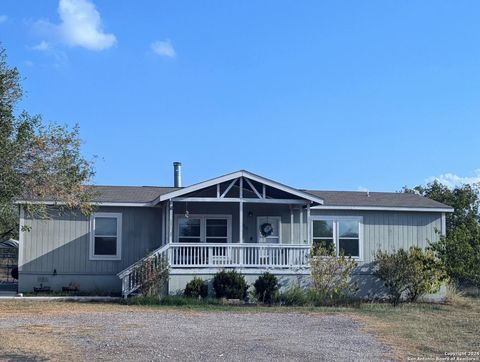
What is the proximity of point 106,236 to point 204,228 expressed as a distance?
10.4 ft

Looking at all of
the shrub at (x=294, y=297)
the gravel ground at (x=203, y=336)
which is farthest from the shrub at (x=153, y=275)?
the shrub at (x=294, y=297)

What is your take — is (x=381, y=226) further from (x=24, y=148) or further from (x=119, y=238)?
(x=24, y=148)

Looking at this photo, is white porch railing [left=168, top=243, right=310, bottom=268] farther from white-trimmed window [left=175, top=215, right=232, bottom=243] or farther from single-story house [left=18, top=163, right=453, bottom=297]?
white-trimmed window [left=175, top=215, right=232, bottom=243]

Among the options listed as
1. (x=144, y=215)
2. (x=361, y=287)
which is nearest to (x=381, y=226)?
(x=361, y=287)

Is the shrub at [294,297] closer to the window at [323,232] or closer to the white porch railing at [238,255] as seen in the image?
the white porch railing at [238,255]

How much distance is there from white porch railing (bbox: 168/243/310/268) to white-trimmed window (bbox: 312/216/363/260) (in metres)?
2.33

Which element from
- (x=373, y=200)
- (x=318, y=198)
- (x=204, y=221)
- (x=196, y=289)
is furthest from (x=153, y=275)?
(x=373, y=200)

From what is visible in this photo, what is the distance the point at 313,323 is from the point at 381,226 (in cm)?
895

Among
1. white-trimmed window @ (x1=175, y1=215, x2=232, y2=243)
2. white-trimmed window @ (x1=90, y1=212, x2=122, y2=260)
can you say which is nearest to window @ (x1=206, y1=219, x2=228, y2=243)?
white-trimmed window @ (x1=175, y1=215, x2=232, y2=243)

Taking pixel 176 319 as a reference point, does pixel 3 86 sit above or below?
above

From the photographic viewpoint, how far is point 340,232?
861 inches

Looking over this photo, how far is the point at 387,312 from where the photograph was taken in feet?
52.8

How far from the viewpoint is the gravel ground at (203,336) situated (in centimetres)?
959

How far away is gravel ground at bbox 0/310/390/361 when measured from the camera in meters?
9.59
